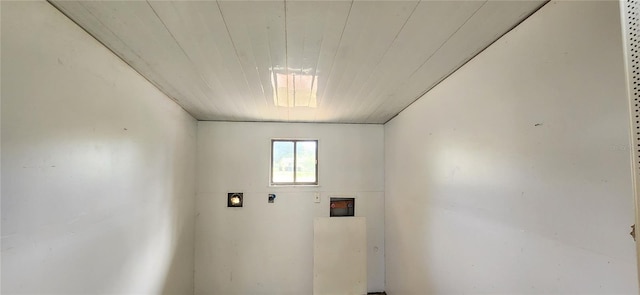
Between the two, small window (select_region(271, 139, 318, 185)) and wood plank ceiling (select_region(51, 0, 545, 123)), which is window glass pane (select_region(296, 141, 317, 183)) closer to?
small window (select_region(271, 139, 318, 185))

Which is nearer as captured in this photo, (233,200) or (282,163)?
(233,200)

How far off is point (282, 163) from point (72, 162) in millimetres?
2260

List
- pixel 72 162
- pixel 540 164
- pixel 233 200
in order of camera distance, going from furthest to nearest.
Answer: pixel 233 200 → pixel 72 162 → pixel 540 164

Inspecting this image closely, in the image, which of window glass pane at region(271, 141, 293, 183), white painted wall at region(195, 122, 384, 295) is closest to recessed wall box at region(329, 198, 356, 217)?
white painted wall at region(195, 122, 384, 295)

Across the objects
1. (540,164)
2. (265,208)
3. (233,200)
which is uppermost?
(540,164)

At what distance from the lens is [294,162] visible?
10.8 ft

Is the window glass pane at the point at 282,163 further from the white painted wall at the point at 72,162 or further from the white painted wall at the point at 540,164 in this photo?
the white painted wall at the point at 540,164

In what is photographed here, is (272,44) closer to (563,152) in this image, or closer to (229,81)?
(229,81)

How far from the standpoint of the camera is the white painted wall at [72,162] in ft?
2.88

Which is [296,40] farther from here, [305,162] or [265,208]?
[265,208]

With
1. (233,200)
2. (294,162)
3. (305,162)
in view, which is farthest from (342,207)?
(233,200)

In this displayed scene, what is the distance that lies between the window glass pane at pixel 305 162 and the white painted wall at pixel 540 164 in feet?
5.86

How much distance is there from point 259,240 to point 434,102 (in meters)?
2.58

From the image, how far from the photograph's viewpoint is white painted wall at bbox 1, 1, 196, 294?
878 millimetres
